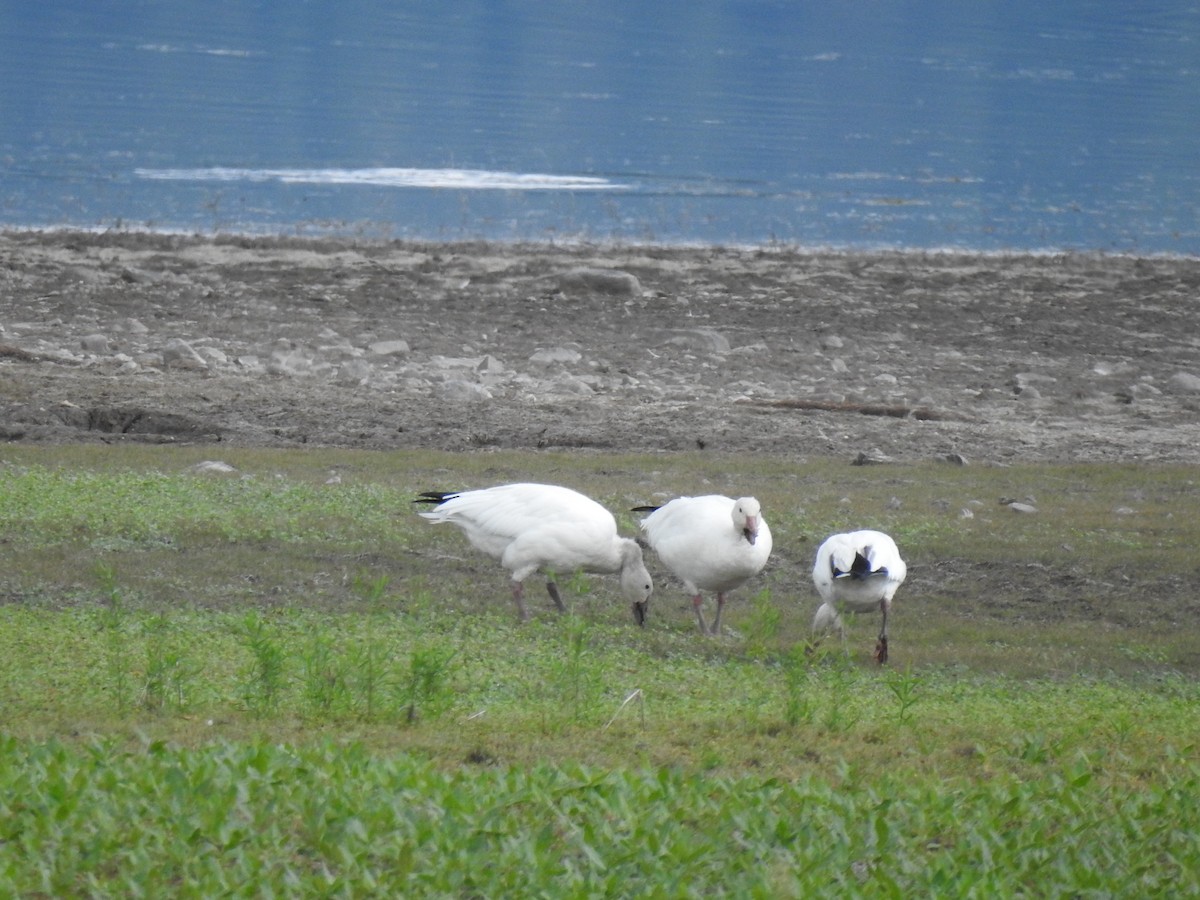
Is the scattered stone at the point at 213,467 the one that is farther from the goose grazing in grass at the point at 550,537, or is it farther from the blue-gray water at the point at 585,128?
the blue-gray water at the point at 585,128

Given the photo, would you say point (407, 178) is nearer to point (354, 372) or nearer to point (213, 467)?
point (354, 372)

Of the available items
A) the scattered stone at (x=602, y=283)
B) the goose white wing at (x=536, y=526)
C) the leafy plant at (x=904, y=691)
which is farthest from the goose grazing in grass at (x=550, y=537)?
the scattered stone at (x=602, y=283)

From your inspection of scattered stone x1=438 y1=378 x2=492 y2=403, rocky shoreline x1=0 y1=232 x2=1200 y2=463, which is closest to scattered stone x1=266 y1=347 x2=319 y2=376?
rocky shoreline x1=0 y1=232 x2=1200 y2=463

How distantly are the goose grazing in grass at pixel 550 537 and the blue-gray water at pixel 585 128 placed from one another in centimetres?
1512

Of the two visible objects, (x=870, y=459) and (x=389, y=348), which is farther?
(x=389, y=348)

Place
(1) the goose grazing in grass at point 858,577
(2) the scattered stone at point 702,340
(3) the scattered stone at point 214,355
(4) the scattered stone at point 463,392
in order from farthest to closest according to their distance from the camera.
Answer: (2) the scattered stone at point 702,340, (3) the scattered stone at point 214,355, (4) the scattered stone at point 463,392, (1) the goose grazing in grass at point 858,577

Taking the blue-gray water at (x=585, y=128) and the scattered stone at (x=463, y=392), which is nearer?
the scattered stone at (x=463, y=392)

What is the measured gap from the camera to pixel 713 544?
9.87 m

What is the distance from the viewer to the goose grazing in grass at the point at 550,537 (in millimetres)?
9891

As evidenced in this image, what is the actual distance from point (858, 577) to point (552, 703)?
2.50 metres

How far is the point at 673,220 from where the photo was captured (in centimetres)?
2798

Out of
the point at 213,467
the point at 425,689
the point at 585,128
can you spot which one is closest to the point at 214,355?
the point at 213,467

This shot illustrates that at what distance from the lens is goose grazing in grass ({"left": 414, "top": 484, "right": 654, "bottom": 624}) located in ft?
32.4

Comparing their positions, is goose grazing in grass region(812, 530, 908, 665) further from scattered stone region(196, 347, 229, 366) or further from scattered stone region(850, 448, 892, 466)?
scattered stone region(196, 347, 229, 366)
